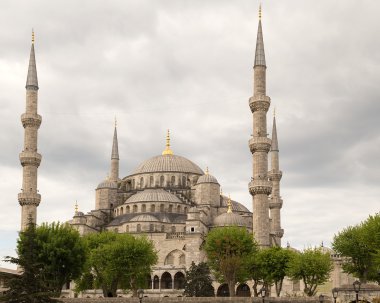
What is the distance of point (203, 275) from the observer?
190 ft

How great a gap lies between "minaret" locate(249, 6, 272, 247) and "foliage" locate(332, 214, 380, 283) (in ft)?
37.3

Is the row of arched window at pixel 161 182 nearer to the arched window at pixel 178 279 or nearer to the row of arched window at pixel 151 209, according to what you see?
the row of arched window at pixel 151 209

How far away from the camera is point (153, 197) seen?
82.8 m

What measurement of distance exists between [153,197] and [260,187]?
1992cm

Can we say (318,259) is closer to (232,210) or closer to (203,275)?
(203,275)

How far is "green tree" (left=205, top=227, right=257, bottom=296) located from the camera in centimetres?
5689

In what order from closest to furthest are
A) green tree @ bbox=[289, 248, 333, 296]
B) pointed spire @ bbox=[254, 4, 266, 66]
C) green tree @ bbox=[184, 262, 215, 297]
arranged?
1. green tree @ bbox=[289, 248, 333, 296]
2. green tree @ bbox=[184, 262, 215, 297]
3. pointed spire @ bbox=[254, 4, 266, 66]

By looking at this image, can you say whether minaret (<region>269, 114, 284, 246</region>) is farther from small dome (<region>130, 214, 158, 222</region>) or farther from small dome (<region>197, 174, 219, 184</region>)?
small dome (<region>130, 214, 158, 222</region>)

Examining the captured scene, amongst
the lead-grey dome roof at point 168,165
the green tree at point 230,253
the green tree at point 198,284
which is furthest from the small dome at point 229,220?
the green tree at point 198,284

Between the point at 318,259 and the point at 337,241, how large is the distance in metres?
2.51

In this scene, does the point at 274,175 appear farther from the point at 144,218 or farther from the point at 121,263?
the point at 121,263

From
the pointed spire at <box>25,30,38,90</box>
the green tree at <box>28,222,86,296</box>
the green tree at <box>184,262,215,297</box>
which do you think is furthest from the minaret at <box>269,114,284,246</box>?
the green tree at <box>28,222,86,296</box>

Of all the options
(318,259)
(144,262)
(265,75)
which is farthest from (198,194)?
(318,259)

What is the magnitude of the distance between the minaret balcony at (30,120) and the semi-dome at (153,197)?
17.3m
